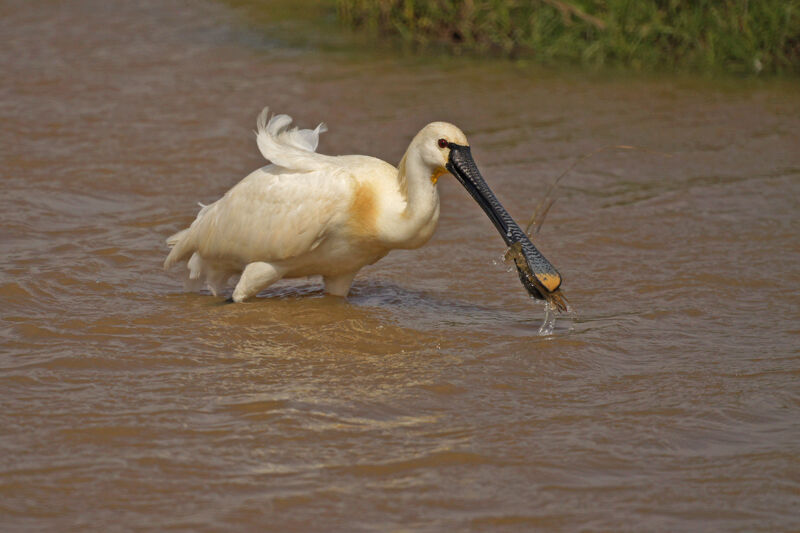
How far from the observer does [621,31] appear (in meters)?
13.4

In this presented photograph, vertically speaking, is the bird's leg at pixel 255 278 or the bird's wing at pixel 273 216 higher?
the bird's wing at pixel 273 216

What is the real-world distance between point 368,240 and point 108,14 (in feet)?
37.4

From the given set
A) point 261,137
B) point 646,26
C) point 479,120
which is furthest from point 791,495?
point 646,26

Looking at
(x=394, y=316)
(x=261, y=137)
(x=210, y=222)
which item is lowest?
(x=394, y=316)

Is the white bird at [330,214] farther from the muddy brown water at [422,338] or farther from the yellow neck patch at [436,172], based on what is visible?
the muddy brown water at [422,338]

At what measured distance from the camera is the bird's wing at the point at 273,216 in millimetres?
6277

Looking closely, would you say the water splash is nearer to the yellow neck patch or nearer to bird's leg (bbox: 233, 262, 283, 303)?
the yellow neck patch

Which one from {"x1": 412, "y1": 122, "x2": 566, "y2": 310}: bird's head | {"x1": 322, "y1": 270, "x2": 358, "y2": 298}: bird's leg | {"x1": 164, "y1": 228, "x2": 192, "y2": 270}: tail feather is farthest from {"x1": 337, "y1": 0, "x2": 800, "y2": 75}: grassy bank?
{"x1": 412, "y1": 122, "x2": 566, "y2": 310}: bird's head

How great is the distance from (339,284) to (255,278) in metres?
0.55

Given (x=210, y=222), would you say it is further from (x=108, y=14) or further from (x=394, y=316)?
(x=108, y=14)

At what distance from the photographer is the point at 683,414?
5.14 meters

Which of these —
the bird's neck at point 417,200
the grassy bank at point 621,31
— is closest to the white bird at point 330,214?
the bird's neck at point 417,200

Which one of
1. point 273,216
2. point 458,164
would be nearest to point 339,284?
point 273,216

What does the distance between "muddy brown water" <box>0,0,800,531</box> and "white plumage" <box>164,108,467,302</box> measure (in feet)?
0.94
